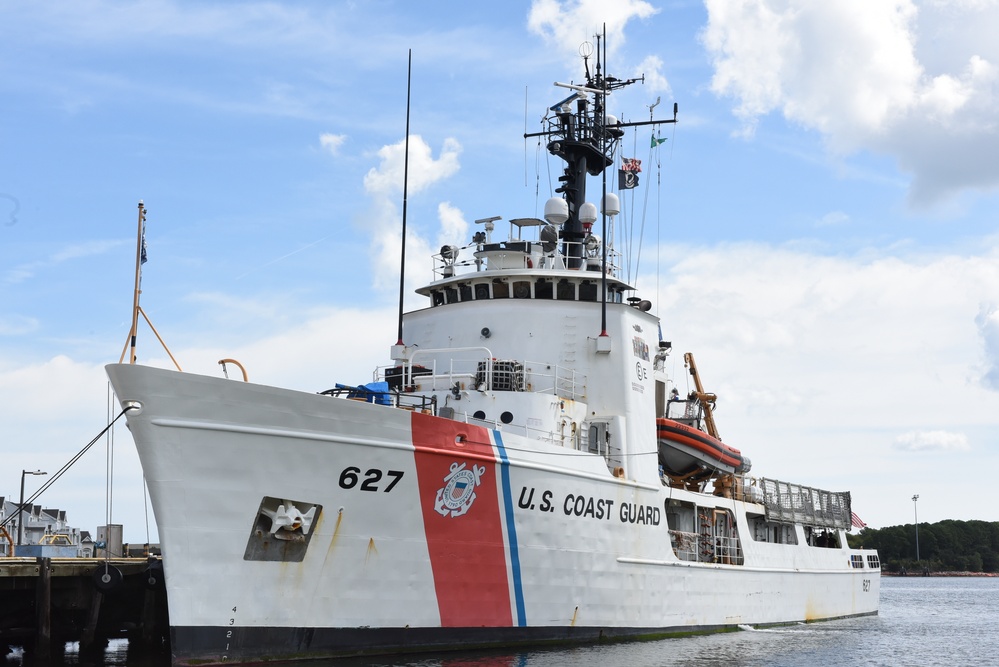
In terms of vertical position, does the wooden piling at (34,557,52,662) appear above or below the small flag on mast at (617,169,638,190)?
below

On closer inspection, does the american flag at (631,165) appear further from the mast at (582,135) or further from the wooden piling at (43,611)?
the wooden piling at (43,611)

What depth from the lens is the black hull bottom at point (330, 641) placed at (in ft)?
42.8

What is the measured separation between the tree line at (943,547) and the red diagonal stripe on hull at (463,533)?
75.5m

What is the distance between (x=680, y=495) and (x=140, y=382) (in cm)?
1098

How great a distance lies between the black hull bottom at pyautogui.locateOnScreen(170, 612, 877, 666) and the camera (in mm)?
13047

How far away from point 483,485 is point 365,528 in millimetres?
2004

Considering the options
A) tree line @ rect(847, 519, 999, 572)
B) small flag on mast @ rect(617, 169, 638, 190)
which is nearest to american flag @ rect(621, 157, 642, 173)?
small flag on mast @ rect(617, 169, 638, 190)

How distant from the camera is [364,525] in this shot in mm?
13992

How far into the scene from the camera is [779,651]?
744 inches

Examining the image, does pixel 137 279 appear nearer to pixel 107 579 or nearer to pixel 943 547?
pixel 107 579

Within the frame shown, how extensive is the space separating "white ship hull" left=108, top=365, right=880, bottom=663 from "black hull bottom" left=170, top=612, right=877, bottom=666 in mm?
21

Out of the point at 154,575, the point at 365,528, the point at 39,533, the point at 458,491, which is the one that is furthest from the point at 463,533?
the point at 39,533

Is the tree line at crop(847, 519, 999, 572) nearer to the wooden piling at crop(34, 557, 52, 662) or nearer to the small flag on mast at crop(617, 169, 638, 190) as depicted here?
the small flag on mast at crop(617, 169, 638, 190)

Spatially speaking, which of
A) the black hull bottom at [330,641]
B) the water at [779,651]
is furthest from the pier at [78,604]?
the black hull bottom at [330,641]
